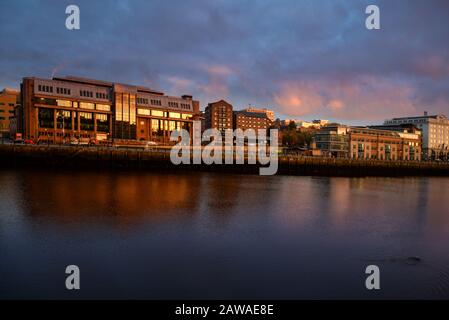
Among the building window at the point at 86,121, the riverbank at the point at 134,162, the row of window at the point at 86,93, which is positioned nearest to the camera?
the riverbank at the point at 134,162

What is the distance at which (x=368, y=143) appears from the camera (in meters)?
114

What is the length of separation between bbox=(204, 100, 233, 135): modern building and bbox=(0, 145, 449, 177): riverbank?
77232 mm

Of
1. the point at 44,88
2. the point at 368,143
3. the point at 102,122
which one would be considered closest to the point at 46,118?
the point at 44,88

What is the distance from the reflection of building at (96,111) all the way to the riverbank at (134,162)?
953 inches

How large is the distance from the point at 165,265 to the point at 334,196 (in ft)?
81.1

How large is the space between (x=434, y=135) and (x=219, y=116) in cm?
10102

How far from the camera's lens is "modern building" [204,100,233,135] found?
146750mm

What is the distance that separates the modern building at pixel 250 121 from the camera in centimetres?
15662

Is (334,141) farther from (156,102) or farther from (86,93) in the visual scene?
(86,93)

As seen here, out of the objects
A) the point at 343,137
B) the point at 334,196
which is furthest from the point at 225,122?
the point at 334,196

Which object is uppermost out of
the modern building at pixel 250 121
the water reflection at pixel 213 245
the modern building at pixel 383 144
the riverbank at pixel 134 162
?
the modern building at pixel 250 121

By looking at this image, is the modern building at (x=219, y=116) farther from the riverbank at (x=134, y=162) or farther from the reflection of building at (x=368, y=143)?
the riverbank at (x=134, y=162)

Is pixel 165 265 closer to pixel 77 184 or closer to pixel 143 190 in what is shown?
pixel 143 190

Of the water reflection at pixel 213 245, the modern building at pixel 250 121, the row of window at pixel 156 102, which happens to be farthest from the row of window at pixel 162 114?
→ the modern building at pixel 250 121
